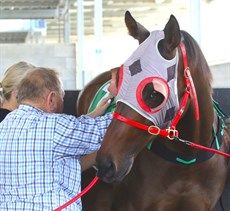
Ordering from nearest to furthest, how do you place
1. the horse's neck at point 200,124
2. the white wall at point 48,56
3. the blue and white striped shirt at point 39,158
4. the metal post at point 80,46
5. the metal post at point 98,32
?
the blue and white striped shirt at point 39,158 < the horse's neck at point 200,124 < the metal post at point 98,32 < the metal post at point 80,46 < the white wall at point 48,56

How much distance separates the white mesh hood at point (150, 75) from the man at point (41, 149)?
0.74ft

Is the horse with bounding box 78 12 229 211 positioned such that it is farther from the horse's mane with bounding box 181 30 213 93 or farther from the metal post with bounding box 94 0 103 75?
the metal post with bounding box 94 0 103 75

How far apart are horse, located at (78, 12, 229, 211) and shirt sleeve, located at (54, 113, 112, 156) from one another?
151 millimetres

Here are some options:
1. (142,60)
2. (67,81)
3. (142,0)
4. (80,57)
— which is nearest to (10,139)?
(142,60)

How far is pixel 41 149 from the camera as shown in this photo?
1.92 m

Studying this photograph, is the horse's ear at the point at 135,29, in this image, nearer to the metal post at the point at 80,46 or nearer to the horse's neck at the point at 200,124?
the horse's neck at the point at 200,124

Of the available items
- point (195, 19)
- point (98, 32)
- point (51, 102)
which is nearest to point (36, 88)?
point (51, 102)

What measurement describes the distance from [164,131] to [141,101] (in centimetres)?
17

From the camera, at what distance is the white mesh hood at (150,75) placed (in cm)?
186

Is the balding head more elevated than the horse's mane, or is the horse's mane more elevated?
the horse's mane

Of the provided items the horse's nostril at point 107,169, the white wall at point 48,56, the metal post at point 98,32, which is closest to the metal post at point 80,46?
the white wall at point 48,56

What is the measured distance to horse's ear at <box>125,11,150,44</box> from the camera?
6.79 ft

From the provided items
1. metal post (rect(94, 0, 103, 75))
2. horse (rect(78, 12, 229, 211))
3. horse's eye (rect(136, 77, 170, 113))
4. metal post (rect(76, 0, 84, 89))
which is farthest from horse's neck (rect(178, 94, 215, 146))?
metal post (rect(76, 0, 84, 89))

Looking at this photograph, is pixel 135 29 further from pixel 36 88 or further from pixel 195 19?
pixel 195 19
